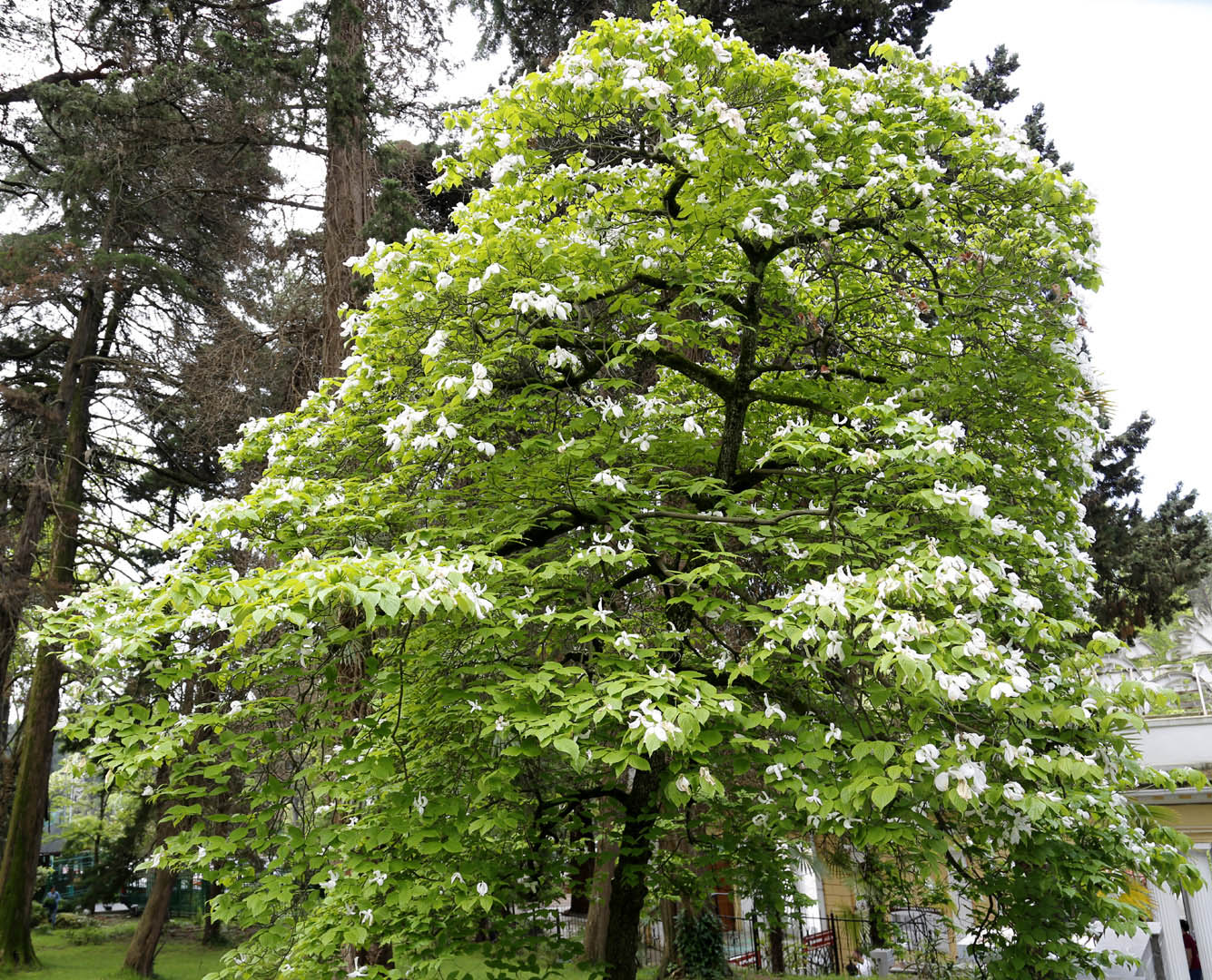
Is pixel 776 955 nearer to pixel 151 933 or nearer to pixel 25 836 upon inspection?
pixel 151 933

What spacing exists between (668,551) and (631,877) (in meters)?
2.18

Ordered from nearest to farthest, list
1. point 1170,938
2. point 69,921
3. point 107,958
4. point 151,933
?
point 1170,938 < point 151,933 < point 107,958 < point 69,921

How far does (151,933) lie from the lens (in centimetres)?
1451

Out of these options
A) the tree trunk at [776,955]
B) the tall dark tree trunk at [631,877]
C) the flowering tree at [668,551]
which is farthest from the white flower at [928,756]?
the tree trunk at [776,955]

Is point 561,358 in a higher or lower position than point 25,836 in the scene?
higher

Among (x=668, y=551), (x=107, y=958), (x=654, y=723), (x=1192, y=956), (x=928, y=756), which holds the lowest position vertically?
(x=107, y=958)

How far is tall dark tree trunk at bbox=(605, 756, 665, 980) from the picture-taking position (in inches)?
228

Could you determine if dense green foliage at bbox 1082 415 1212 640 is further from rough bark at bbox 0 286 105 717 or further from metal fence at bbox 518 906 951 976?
rough bark at bbox 0 286 105 717

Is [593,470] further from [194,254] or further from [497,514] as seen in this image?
[194,254]

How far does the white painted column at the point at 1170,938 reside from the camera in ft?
34.0

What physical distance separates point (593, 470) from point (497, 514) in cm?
67

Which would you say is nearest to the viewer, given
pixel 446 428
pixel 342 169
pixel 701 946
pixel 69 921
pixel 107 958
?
pixel 446 428

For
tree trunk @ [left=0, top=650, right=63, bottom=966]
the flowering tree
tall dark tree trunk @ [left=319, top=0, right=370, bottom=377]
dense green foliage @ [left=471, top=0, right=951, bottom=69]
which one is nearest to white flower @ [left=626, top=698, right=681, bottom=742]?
the flowering tree

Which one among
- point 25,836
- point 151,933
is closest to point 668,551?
point 25,836
